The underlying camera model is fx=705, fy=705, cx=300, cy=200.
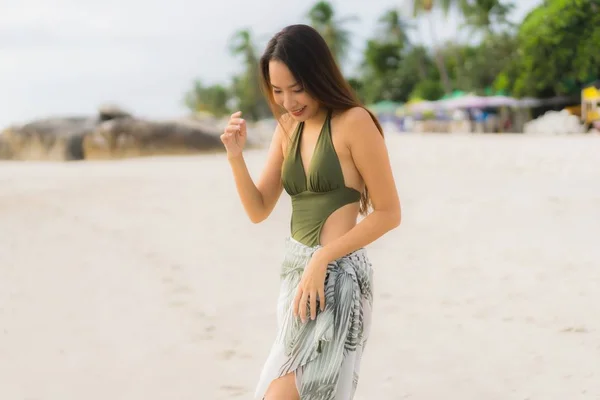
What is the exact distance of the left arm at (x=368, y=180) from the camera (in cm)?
184

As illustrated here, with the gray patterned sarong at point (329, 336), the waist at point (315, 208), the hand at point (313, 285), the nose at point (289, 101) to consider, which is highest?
the nose at point (289, 101)

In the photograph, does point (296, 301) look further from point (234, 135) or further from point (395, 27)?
point (395, 27)

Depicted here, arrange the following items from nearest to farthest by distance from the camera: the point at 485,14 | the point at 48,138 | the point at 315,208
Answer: the point at 315,208, the point at 48,138, the point at 485,14

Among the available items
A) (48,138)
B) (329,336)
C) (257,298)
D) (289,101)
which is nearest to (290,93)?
(289,101)

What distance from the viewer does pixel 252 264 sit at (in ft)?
20.6

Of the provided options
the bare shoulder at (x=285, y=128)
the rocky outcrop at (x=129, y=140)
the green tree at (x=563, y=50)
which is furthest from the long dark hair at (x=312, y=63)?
the green tree at (x=563, y=50)

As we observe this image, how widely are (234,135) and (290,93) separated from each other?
0.85 ft

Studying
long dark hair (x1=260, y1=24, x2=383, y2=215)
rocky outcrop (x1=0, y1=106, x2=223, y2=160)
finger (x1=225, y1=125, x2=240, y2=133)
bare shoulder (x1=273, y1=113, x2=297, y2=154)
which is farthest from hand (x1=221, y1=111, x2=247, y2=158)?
rocky outcrop (x1=0, y1=106, x2=223, y2=160)

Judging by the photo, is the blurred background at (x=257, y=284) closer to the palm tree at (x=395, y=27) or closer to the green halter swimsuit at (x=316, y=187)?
the green halter swimsuit at (x=316, y=187)

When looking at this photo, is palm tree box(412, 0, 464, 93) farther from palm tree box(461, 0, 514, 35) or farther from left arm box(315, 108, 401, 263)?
left arm box(315, 108, 401, 263)

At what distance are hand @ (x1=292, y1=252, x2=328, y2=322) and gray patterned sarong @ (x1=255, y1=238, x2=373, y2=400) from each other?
3cm

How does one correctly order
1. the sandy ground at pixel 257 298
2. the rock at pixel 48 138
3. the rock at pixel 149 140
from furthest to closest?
the rock at pixel 48 138 → the rock at pixel 149 140 → the sandy ground at pixel 257 298

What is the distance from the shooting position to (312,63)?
1.84m

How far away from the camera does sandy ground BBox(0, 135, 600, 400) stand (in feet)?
11.9
